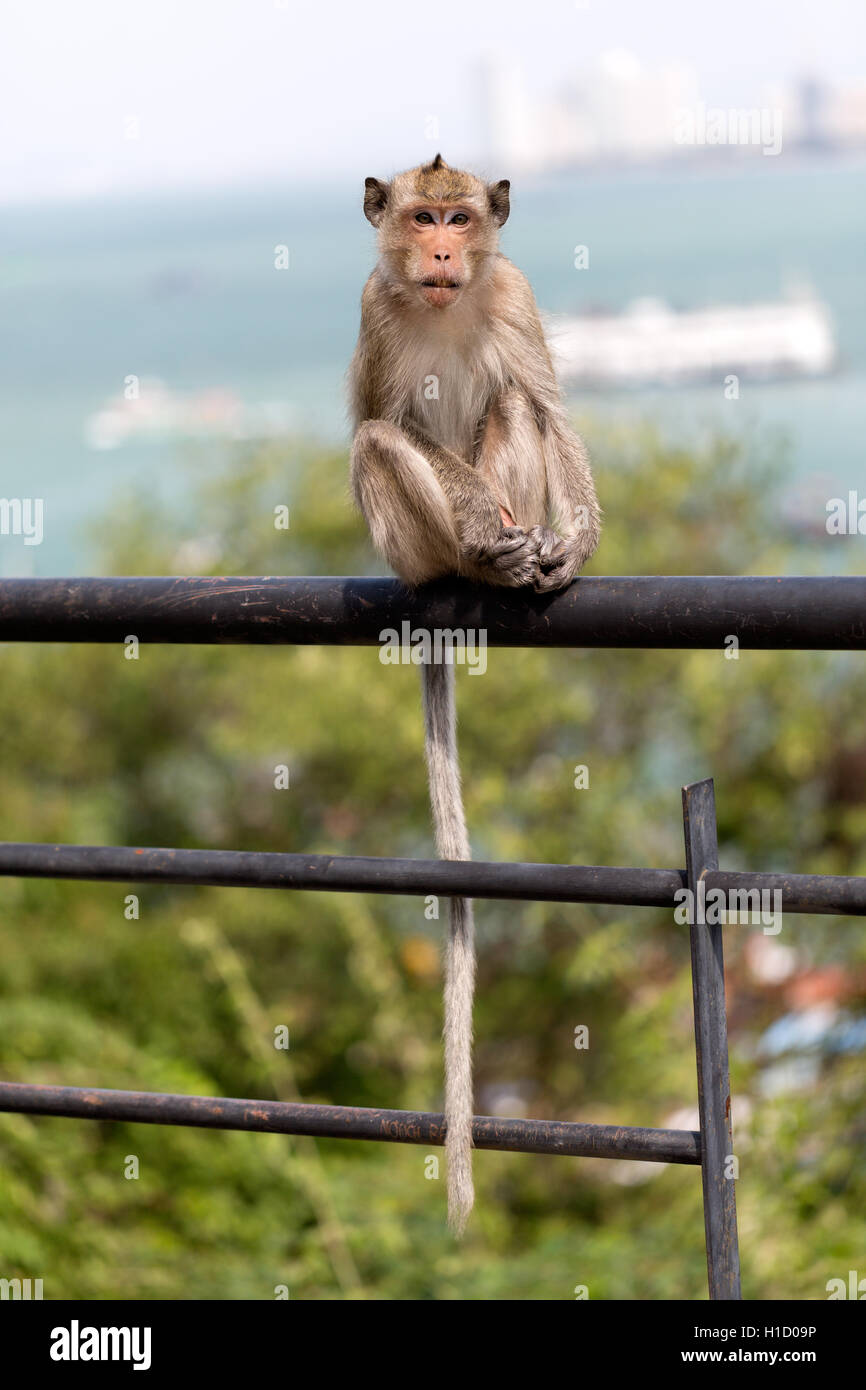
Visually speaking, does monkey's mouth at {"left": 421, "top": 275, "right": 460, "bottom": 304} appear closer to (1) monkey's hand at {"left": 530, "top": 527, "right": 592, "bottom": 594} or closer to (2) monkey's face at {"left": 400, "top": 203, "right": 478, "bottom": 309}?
(2) monkey's face at {"left": 400, "top": 203, "right": 478, "bottom": 309}

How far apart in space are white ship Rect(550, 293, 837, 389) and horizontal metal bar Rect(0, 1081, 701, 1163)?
1775 centimetres

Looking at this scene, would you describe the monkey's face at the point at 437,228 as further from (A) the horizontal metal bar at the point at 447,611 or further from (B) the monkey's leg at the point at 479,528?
(A) the horizontal metal bar at the point at 447,611

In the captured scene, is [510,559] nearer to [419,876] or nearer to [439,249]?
[419,876]

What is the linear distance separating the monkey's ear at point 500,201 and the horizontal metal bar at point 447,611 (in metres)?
1.86

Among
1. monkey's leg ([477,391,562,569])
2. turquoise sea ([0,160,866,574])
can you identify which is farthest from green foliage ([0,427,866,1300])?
turquoise sea ([0,160,866,574])

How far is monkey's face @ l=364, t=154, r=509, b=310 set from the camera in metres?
3.51

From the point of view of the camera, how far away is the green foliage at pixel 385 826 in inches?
261

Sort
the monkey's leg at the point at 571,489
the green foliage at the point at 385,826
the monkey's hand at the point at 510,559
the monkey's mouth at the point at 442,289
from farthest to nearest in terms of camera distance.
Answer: the green foliage at the point at 385,826 < the monkey's mouth at the point at 442,289 < the monkey's leg at the point at 571,489 < the monkey's hand at the point at 510,559

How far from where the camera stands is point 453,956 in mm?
2148

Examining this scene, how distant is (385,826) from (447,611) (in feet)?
27.0

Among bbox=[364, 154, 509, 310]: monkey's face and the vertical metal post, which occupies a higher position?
bbox=[364, 154, 509, 310]: monkey's face

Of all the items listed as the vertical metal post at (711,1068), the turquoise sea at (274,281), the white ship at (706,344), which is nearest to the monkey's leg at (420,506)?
the vertical metal post at (711,1068)

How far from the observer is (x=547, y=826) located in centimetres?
916
